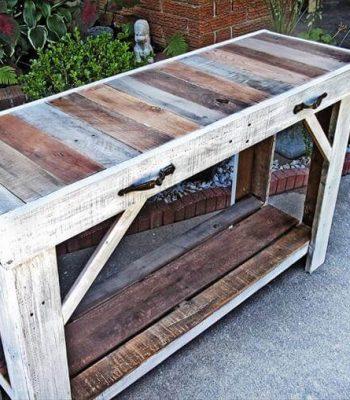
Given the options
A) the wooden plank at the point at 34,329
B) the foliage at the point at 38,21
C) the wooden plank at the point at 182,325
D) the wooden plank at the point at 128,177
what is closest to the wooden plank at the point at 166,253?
the wooden plank at the point at 182,325

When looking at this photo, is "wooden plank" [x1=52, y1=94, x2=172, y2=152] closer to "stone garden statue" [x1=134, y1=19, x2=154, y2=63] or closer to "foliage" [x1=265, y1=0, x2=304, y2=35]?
"stone garden statue" [x1=134, y1=19, x2=154, y2=63]

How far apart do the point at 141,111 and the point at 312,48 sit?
37.2 inches

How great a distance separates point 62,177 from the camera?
5.19 feet

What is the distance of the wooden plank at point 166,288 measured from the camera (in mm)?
2119

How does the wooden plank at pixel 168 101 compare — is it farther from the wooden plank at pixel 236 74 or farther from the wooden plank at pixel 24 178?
the wooden plank at pixel 24 178

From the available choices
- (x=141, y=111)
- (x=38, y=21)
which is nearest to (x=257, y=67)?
(x=141, y=111)

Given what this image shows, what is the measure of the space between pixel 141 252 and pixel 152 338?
878 mm

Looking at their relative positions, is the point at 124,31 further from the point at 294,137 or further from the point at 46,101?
the point at 46,101

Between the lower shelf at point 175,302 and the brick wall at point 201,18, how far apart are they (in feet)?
4.28

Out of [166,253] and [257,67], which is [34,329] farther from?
[257,67]

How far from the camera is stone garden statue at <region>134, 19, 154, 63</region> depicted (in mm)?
3494

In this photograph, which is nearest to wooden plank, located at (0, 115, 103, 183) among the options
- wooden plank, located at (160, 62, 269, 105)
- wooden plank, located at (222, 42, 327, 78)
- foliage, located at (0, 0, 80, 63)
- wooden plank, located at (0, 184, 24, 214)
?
wooden plank, located at (0, 184, 24, 214)

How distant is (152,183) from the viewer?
168cm

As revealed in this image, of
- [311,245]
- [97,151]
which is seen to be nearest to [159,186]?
[97,151]
